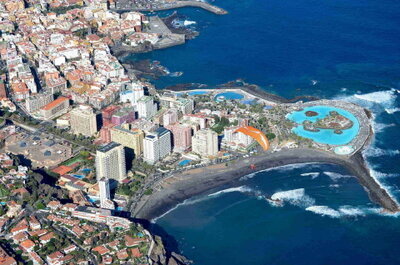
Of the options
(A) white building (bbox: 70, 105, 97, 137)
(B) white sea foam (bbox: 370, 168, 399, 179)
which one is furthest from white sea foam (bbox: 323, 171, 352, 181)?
(A) white building (bbox: 70, 105, 97, 137)

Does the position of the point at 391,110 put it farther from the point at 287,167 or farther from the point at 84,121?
the point at 84,121

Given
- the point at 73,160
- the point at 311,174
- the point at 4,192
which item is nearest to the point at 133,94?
the point at 73,160

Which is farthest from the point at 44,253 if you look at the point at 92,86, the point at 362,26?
the point at 362,26

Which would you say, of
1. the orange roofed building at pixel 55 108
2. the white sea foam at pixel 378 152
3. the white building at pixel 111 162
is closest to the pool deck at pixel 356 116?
the white sea foam at pixel 378 152

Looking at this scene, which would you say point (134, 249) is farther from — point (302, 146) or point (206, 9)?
point (206, 9)

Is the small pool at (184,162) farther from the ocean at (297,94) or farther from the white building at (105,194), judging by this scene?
the white building at (105,194)

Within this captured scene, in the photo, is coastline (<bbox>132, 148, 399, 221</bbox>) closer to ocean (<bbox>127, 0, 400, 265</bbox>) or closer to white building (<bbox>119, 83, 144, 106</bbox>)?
ocean (<bbox>127, 0, 400, 265</bbox>)
